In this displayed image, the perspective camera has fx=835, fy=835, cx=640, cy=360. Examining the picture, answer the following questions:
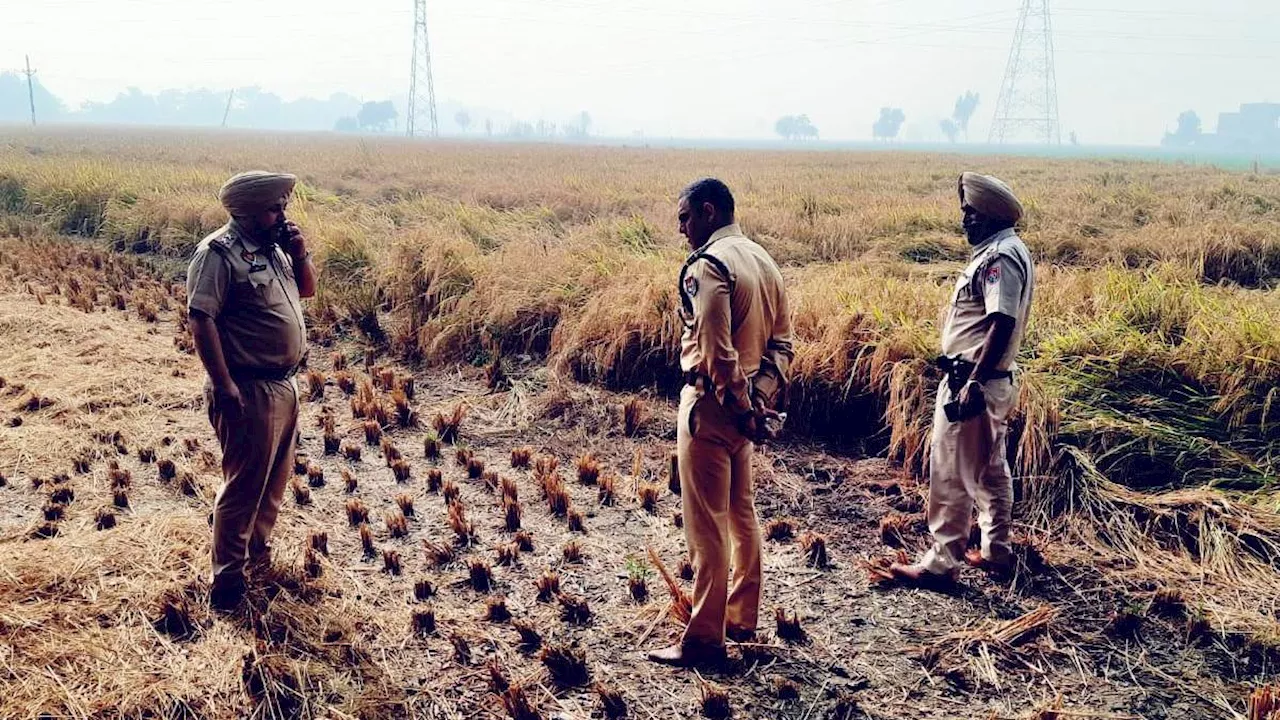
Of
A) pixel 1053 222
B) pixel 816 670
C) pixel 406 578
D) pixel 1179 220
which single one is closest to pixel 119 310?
pixel 406 578

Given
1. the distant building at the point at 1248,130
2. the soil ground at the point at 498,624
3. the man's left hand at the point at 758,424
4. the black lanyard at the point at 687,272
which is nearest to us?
the black lanyard at the point at 687,272

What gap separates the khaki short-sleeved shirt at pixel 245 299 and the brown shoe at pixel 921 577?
2.97 meters

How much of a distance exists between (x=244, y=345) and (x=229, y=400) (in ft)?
0.79

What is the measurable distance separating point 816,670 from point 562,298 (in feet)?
16.8

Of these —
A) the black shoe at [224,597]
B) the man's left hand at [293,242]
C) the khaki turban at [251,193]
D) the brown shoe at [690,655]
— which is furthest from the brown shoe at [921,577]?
the khaki turban at [251,193]

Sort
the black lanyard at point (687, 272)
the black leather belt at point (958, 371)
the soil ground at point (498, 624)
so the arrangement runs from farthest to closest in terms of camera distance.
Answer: the black leather belt at point (958, 371)
the soil ground at point (498, 624)
the black lanyard at point (687, 272)

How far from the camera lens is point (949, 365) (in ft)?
12.4

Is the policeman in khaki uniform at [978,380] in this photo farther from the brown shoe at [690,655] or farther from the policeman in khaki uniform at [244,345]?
the policeman in khaki uniform at [244,345]

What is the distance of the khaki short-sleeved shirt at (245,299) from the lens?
3.30 m

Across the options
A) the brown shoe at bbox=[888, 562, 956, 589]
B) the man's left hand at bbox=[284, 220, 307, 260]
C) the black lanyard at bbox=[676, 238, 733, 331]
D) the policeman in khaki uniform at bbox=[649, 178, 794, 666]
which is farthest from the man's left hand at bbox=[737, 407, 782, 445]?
the man's left hand at bbox=[284, 220, 307, 260]

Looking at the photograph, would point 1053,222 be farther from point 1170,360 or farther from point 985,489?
point 985,489

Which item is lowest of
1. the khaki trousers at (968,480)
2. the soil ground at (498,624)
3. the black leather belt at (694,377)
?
the soil ground at (498,624)

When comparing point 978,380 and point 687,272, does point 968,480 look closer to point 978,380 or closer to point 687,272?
point 978,380

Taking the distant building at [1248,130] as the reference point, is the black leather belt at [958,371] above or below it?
below
